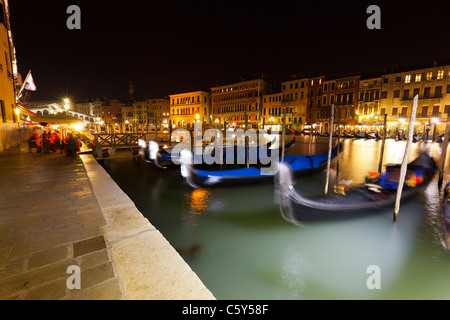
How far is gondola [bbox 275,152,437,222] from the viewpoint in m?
5.04

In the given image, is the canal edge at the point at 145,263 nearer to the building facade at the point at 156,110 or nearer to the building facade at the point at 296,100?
the building facade at the point at 296,100

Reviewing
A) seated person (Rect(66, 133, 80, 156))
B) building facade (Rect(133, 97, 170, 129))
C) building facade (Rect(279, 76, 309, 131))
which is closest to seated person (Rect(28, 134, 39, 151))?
seated person (Rect(66, 133, 80, 156))

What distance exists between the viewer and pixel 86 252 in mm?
2010

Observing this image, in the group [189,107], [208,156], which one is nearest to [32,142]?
[208,156]

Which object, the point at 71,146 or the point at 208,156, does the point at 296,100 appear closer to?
the point at 208,156

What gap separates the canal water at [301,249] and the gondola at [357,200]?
245 mm

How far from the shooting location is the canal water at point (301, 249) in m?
3.06

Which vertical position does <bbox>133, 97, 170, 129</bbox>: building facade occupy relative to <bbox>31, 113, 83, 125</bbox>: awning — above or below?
above

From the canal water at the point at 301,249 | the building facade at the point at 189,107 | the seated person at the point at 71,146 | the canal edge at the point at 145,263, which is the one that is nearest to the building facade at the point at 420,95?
the canal water at the point at 301,249

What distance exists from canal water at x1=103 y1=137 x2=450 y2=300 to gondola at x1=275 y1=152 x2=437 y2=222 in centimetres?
24

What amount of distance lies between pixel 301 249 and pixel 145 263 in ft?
9.78

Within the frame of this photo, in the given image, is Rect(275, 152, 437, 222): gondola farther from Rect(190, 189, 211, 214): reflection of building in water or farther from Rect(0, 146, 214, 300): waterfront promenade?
Rect(0, 146, 214, 300): waterfront promenade
